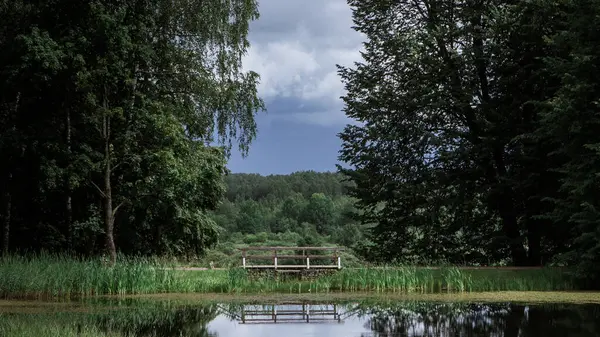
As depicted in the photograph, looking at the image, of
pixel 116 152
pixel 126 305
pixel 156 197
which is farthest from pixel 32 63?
pixel 126 305

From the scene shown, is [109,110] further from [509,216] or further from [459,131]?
[509,216]

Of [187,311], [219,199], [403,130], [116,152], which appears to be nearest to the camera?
[187,311]

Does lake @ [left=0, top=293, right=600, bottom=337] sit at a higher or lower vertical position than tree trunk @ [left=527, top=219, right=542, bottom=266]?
lower

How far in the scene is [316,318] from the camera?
1366cm

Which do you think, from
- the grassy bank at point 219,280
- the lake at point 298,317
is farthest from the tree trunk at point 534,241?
the lake at point 298,317

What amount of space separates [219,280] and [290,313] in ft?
15.7

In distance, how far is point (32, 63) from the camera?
2059cm

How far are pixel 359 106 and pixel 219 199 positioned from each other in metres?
8.44

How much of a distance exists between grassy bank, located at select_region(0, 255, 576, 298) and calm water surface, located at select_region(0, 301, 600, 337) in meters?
1.38

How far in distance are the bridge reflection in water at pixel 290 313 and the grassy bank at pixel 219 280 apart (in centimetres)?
291

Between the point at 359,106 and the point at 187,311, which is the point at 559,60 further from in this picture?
the point at 187,311

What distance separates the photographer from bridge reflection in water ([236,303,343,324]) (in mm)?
13420

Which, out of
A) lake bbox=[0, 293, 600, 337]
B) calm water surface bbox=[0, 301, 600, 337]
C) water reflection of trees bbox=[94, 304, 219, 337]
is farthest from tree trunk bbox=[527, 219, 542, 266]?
water reflection of trees bbox=[94, 304, 219, 337]

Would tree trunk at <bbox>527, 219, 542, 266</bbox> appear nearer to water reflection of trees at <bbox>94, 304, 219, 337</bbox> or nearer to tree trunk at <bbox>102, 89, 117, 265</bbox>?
water reflection of trees at <bbox>94, 304, 219, 337</bbox>
